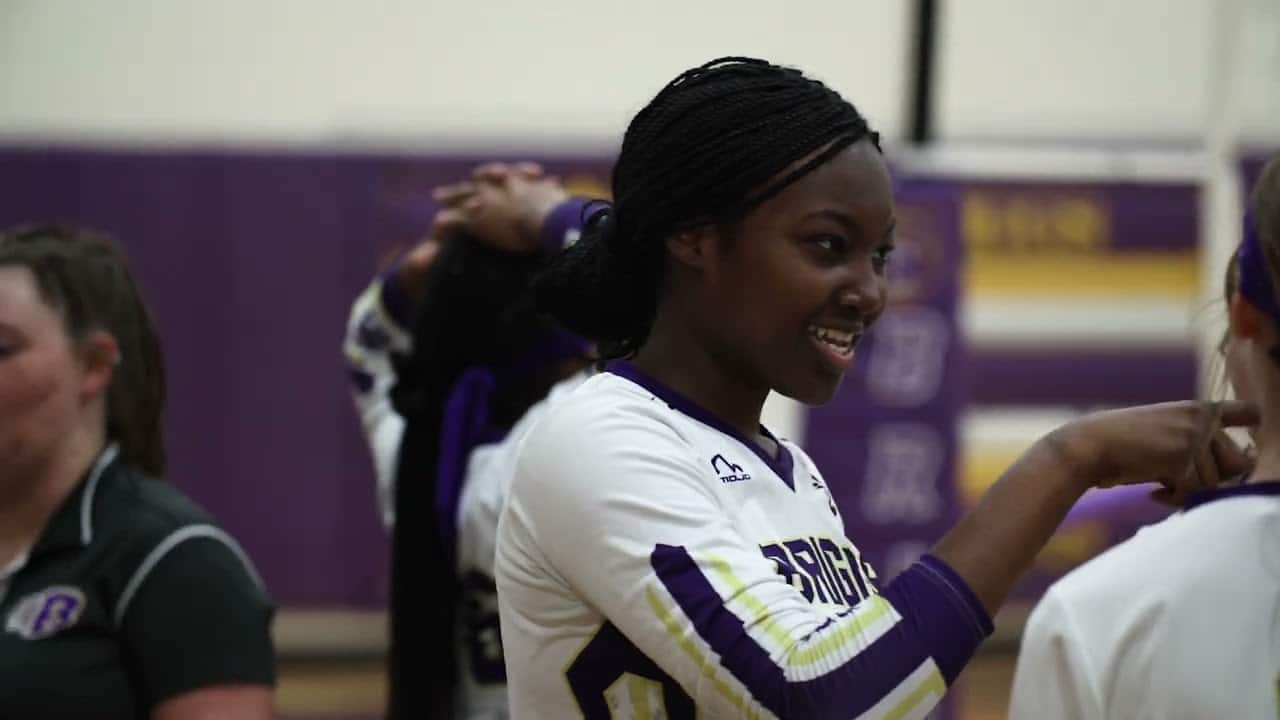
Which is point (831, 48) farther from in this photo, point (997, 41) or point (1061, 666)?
point (1061, 666)

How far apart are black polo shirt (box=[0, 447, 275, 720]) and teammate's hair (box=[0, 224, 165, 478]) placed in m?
0.22

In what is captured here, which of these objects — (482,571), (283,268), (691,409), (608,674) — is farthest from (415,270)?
(283,268)

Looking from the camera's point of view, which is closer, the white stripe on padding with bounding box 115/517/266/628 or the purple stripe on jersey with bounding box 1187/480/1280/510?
the purple stripe on jersey with bounding box 1187/480/1280/510

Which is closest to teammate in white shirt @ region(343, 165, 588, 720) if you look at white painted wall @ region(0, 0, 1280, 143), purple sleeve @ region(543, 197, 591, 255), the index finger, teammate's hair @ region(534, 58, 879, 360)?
purple sleeve @ region(543, 197, 591, 255)

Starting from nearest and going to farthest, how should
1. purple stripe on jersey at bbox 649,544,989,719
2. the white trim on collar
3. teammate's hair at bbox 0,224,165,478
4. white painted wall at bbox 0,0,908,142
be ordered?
purple stripe on jersey at bbox 649,544,989,719, the white trim on collar, teammate's hair at bbox 0,224,165,478, white painted wall at bbox 0,0,908,142

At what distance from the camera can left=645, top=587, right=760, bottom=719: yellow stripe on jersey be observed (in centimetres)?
142

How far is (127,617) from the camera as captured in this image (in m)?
2.22

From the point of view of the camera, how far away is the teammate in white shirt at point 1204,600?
4.99ft

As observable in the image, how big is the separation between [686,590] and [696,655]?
Result: 53 mm

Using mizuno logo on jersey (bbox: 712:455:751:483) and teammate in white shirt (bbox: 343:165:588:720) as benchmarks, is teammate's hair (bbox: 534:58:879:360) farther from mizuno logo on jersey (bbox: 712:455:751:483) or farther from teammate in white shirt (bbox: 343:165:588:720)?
teammate in white shirt (bbox: 343:165:588:720)

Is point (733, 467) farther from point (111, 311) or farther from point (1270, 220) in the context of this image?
point (111, 311)

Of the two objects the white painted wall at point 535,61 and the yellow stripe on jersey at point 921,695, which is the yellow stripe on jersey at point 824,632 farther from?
the white painted wall at point 535,61

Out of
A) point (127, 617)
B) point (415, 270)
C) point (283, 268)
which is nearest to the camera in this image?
point (127, 617)

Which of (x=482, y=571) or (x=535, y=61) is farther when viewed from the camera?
(x=535, y=61)
